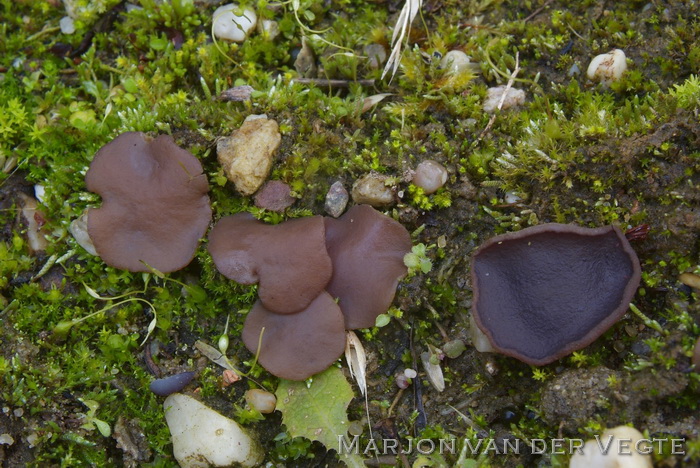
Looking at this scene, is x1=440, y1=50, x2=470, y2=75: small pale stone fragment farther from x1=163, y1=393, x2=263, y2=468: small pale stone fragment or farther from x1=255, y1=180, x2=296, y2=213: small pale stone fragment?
x1=163, y1=393, x2=263, y2=468: small pale stone fragment

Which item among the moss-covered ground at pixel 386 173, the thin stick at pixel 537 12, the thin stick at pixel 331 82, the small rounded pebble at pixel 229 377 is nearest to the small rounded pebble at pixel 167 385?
the moss-covered ground at pixel 386 173

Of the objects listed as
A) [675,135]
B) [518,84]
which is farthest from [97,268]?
[675,135]

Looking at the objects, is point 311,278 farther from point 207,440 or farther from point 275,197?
point 207,440

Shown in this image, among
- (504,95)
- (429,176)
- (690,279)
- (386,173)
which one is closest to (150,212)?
(386,173)

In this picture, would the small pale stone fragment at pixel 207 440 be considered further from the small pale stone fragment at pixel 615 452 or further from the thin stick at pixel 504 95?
the thin stick at pixel 504 95

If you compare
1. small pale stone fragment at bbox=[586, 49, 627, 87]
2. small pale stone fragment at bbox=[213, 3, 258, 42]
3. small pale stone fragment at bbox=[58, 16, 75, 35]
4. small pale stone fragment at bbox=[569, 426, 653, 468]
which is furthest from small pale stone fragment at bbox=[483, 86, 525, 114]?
small pale stone fragment at bbox=[58, 16, 75, 35]
